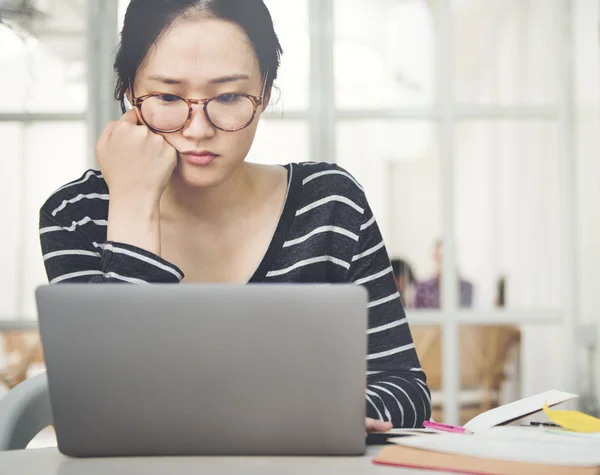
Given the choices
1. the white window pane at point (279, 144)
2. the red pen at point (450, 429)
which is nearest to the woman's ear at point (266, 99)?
the red pen at point (450, 429)

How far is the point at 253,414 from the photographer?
688 millimetres

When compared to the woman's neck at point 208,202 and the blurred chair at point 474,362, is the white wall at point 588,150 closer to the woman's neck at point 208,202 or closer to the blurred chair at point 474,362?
the blurred chair at point 474,362

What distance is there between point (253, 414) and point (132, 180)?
2.00 feet

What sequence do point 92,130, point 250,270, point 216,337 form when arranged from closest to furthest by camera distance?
1. point 216,337
2. point 250,270
3. point 92,130

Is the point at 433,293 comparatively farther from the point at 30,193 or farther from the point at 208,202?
the point at 30,193

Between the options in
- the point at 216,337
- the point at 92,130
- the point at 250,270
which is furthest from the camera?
the point at 92,130

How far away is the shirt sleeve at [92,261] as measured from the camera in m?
1.07

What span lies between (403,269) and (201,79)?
131 centimetres

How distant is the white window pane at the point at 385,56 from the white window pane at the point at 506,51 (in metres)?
0.11

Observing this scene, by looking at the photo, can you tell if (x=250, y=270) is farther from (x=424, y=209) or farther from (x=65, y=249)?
(x=424, y=209)

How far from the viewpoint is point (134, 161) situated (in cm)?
122

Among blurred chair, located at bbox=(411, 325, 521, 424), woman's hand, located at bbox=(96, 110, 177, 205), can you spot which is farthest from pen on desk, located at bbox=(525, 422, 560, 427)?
blurred chair, located at bbox=(411, 325, 521, 424)

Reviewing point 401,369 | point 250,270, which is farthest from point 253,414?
point 250,270

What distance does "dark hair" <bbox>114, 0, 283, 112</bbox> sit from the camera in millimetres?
1354
